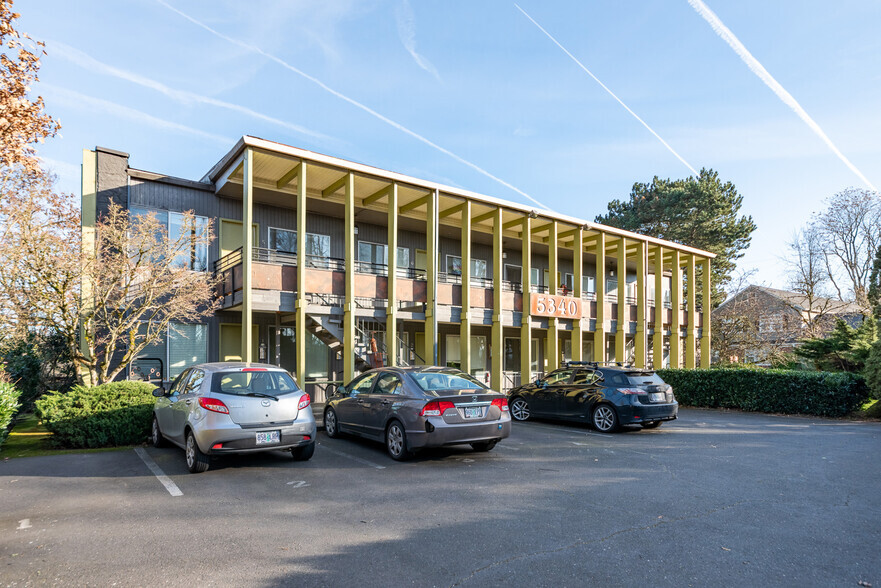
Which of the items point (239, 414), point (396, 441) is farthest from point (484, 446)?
point (239, 414)

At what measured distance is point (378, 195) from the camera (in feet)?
57.3

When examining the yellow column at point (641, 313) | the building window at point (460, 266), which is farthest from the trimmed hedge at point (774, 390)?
the building window at point (460, 266)

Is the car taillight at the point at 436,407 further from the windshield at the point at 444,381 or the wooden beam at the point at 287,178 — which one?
the wooden beam at the point at 287,178

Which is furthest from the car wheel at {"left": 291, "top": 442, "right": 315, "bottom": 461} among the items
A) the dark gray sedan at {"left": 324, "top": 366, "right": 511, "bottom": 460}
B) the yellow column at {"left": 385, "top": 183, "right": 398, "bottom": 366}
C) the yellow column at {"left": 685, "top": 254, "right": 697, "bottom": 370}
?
the yellow column at {"left": 685, "top": 254, "right": 697, "bottom": 370}

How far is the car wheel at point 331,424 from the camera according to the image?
10.5m

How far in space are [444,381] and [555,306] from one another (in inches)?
476

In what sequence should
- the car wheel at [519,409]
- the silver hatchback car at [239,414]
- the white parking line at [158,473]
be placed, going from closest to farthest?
the white parking line at [158,473], the silver hatchback car at [239,414], the car wheel at [519,409]

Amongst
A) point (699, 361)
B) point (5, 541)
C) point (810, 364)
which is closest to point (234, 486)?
point (5, 541)

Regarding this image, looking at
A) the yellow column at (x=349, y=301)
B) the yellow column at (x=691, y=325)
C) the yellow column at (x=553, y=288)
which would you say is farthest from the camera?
the yellow column at (x=691, y=325)

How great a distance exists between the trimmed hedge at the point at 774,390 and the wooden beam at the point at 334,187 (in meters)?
12.9

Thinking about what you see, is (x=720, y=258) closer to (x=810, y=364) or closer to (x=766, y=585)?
(x=810, y=364)

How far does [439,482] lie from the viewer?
7070mm

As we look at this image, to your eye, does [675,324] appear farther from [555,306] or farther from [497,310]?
[497,310]

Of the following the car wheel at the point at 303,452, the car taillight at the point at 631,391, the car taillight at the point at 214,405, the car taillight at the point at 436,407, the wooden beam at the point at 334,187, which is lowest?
the car wheel at the point at 303,452
